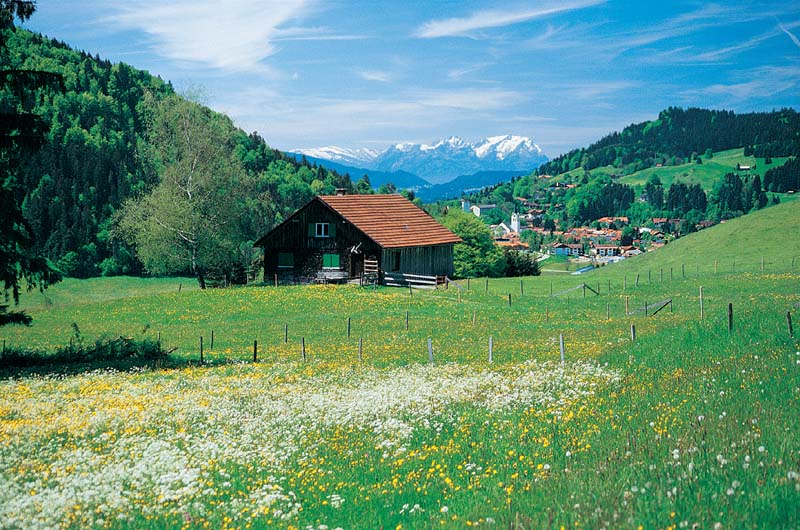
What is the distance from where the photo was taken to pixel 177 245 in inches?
2633

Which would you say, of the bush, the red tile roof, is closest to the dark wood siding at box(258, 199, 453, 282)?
the red tile roof

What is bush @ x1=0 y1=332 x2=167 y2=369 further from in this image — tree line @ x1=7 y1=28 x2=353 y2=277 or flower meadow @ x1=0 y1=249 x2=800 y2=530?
tree line @ x1=7 y1=28 x2=353 y2=277

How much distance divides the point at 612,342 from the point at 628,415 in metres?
15.3

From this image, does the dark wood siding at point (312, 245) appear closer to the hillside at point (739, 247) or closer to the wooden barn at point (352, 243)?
the wooden barn at point (352, 243)

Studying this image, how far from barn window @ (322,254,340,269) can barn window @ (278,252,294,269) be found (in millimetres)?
3696

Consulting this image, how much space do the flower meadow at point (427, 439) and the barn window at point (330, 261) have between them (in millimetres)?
37532

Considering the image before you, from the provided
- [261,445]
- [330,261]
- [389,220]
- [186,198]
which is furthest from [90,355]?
[389,220]

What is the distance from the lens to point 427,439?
12.8 m

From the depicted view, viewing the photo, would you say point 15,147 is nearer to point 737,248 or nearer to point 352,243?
point 352,243

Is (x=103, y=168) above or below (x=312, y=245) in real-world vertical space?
above

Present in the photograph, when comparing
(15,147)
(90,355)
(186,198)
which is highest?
(186,198)

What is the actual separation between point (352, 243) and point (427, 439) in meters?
51.4

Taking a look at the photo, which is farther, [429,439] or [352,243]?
[352,243]

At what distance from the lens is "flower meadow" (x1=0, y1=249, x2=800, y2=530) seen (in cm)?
901
